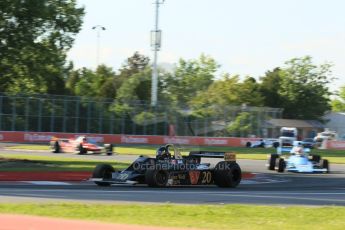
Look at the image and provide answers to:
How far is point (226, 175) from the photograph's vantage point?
880 inches

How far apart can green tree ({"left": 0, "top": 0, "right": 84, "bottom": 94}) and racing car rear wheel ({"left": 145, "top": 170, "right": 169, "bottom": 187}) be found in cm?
1487

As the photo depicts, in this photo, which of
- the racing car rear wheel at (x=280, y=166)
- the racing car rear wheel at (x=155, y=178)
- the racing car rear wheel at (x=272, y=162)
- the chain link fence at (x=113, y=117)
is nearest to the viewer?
the racing car rear wheel at (x=155, y=178)

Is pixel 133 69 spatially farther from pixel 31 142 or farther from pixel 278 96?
pixel 31 142

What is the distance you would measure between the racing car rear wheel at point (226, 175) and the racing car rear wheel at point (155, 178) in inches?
85.0

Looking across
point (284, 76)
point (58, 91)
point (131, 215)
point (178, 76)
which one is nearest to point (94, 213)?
point (131, 215)

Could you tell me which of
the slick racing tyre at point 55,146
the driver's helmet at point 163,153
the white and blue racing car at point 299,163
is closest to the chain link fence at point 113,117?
the slick racing tyre at point 55,146

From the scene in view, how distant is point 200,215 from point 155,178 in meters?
8.35

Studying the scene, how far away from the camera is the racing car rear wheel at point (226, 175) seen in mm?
22391

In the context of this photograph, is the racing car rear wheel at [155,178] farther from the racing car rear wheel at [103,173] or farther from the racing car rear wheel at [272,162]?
the racing car rear wheel at [272,162]

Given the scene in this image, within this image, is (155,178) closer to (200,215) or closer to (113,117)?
(200,215)

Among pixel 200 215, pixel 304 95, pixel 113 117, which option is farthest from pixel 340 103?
pixel 200 215

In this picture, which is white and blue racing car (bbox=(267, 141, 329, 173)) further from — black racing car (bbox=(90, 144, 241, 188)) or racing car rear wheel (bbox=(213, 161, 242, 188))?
racing car rear wheel (bbox=(213, 161, 242, 188))

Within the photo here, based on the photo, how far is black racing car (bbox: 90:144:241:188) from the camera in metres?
21.0

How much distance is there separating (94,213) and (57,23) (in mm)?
24925
